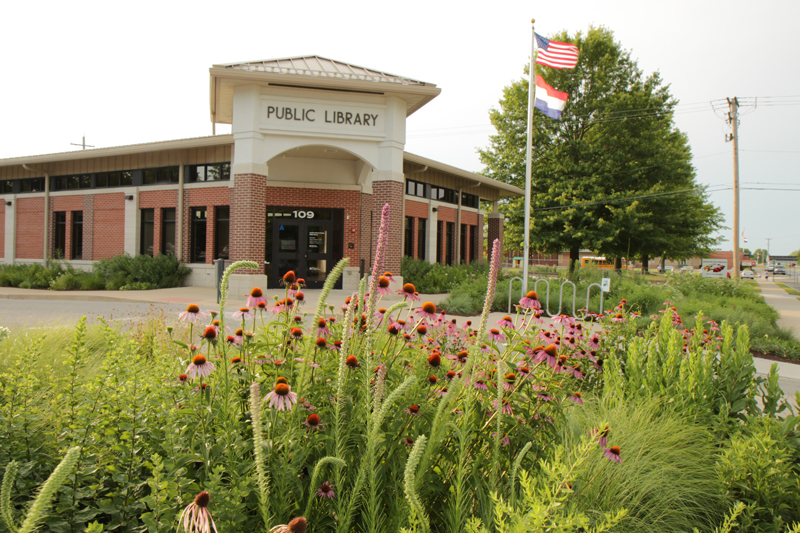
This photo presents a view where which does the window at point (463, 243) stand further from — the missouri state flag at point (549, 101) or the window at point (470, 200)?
the missouri state flag at point (549, 101)

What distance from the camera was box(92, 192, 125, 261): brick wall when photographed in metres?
21.5

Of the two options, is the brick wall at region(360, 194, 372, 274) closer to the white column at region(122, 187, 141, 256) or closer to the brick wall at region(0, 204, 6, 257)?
the white column at region(122, 187, 141, 256)

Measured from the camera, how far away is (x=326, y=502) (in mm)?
2035

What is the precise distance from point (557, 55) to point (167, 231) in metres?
16.1

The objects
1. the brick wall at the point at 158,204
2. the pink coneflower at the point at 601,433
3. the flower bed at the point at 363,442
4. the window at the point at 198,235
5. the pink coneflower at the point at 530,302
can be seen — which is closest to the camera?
the flower bed at the point at 363,442

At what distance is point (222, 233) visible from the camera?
1950 cm

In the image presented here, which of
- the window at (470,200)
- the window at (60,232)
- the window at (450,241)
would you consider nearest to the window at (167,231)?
the window at (60,232)

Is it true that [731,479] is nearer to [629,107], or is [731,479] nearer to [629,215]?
[629,215]

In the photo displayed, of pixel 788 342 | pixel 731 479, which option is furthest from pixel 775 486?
pixel 788 342

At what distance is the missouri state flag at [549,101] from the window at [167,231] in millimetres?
14702

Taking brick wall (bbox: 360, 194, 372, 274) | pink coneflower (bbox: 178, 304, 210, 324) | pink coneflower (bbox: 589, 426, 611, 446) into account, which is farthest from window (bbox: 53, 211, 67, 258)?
pink coneflower (bbox: 589, 426, 611, 446)

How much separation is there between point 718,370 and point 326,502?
10.6 feet

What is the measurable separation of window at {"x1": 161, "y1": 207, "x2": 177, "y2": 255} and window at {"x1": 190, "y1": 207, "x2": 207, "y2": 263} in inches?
44.4

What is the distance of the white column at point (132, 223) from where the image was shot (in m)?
21.0
